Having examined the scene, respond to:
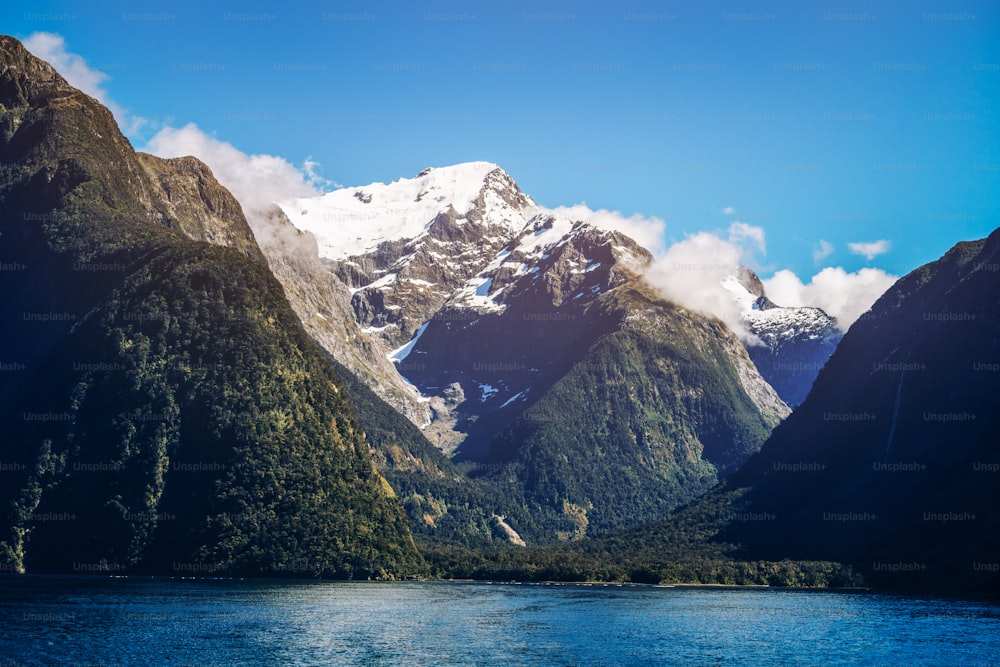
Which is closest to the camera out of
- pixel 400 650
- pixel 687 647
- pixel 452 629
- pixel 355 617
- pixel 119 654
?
pixel 119 654

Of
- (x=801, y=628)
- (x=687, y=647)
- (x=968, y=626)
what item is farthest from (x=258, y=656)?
(x=968, y=626)

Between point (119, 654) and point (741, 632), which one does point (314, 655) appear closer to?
point (119, 654)

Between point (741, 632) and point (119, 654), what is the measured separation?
100 meters

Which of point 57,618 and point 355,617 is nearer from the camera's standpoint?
point 57,618

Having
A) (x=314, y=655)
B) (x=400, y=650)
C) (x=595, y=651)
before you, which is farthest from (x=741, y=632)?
(x=314, y=655)

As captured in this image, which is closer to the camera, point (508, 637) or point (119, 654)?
point (119, 654)

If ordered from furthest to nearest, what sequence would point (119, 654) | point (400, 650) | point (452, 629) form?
point (452, 629) < point (400, 650) < point (119, 654)

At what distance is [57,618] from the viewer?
168 metres

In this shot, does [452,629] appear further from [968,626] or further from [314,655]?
[968,626]

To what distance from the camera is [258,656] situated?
143 metres

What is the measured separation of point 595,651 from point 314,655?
4013cm

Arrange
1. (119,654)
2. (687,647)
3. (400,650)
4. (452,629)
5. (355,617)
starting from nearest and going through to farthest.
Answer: (119,654) → (400,650) → (687,647) → (452,629) → (355,617)

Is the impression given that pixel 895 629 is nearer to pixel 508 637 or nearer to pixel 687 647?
pixel 687 647

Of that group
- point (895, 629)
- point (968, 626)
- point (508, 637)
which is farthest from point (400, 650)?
point (968, 626)
